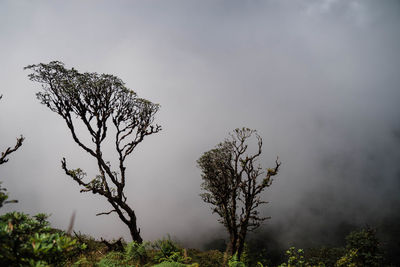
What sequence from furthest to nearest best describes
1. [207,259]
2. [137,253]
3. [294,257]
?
[207,259] < [137,253] < [294,257]

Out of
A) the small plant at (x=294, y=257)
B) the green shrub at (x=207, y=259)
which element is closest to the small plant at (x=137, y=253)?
the green shrub at (x=207, y=259)

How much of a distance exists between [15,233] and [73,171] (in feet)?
32.2

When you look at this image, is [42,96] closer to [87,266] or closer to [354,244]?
[87,266]

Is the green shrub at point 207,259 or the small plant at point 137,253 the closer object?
the small plant at point 137,253

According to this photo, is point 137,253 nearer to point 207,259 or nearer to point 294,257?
point 207,259

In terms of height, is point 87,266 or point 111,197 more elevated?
point 111,197

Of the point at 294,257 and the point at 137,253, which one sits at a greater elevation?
the point at 294,257

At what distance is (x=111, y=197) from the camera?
12211 millimetres

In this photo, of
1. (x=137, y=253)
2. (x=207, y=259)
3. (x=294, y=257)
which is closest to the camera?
(x=294, y=257)

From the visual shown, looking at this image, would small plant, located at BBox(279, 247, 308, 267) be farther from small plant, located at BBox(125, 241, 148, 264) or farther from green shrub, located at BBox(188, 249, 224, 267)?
small plant, located at BBox(125, 241, 148, 264)

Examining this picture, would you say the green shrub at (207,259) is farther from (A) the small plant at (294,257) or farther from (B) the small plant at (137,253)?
(A) the small plant at (294,257)

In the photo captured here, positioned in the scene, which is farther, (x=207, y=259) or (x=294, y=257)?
(x=207, y=259)

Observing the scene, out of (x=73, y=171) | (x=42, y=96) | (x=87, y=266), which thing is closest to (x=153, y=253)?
(x=87, y=266)

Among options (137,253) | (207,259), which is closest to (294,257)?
(207,259)
